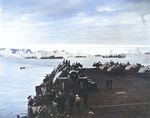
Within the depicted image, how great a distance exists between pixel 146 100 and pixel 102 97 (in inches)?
118

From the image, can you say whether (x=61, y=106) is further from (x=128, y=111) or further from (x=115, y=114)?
(x=128, y=111)

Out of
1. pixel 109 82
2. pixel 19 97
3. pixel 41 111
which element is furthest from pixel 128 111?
pixel 19 97

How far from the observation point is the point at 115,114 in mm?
10359

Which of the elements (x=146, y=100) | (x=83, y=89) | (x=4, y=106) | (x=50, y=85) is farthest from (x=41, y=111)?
(x=4, y=106)

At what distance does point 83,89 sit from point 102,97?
4.70 feet

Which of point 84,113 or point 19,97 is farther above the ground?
point 84,113

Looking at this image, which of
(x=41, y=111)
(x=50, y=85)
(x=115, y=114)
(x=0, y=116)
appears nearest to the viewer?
(x=41, y=111)

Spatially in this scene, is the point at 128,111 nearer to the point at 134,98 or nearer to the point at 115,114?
the point at 115,114

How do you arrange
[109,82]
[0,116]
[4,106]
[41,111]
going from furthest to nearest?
[4,106], [0,116], [109,82], [41,111]

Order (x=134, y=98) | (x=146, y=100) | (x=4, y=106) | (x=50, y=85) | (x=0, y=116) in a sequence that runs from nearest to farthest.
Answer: (x=146, y=100), (x=134, y=98), (x=50, y=85), (x=0, y=116), (x=4, y=106)

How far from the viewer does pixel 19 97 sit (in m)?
39.0

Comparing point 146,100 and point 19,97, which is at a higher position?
point 146,100

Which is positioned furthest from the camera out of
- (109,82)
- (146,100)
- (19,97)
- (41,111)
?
(19,97)

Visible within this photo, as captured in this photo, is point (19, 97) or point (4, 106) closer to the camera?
point (4, 106)
